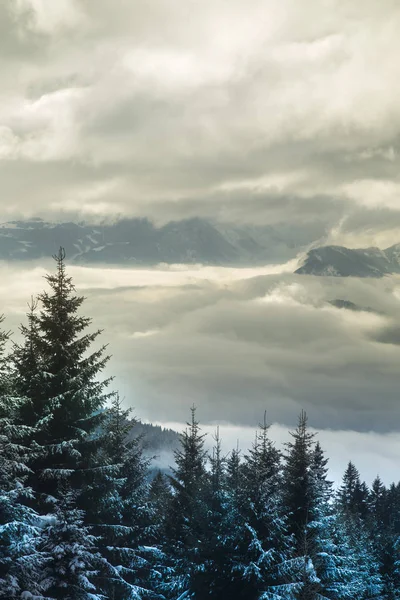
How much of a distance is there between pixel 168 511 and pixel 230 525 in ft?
28.0

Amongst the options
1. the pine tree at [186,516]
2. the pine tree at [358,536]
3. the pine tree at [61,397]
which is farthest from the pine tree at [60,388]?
the pine tree at [358,536]

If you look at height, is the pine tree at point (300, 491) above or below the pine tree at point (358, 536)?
above

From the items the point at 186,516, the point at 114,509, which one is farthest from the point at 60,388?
the point at 186,516

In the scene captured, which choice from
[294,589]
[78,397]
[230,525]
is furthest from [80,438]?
[294,589]

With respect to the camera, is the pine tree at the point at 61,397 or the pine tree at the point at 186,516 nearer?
the pine tree at the point at 61,397

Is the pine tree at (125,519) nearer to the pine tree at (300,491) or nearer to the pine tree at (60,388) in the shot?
the pine tree at (60,388)

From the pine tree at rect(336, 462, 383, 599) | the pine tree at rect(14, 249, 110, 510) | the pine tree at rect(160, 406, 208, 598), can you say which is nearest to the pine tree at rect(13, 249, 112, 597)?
the pine tree at rect(14, 249, 110, 510)

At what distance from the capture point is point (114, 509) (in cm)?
3384

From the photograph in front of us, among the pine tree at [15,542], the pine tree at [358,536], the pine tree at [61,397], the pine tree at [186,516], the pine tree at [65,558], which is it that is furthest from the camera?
the pine tree at [358,536]

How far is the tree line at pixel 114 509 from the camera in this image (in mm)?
24328

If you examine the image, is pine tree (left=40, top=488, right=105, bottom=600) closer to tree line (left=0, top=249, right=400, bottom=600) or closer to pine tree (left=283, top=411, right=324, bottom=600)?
tree line (left=0, top=249, right=400, bottom=600)

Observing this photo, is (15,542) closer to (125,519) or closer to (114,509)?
(114,509)

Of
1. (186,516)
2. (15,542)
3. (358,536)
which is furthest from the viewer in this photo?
(358,536)

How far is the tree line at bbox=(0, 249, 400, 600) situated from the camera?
2433 centimetres
